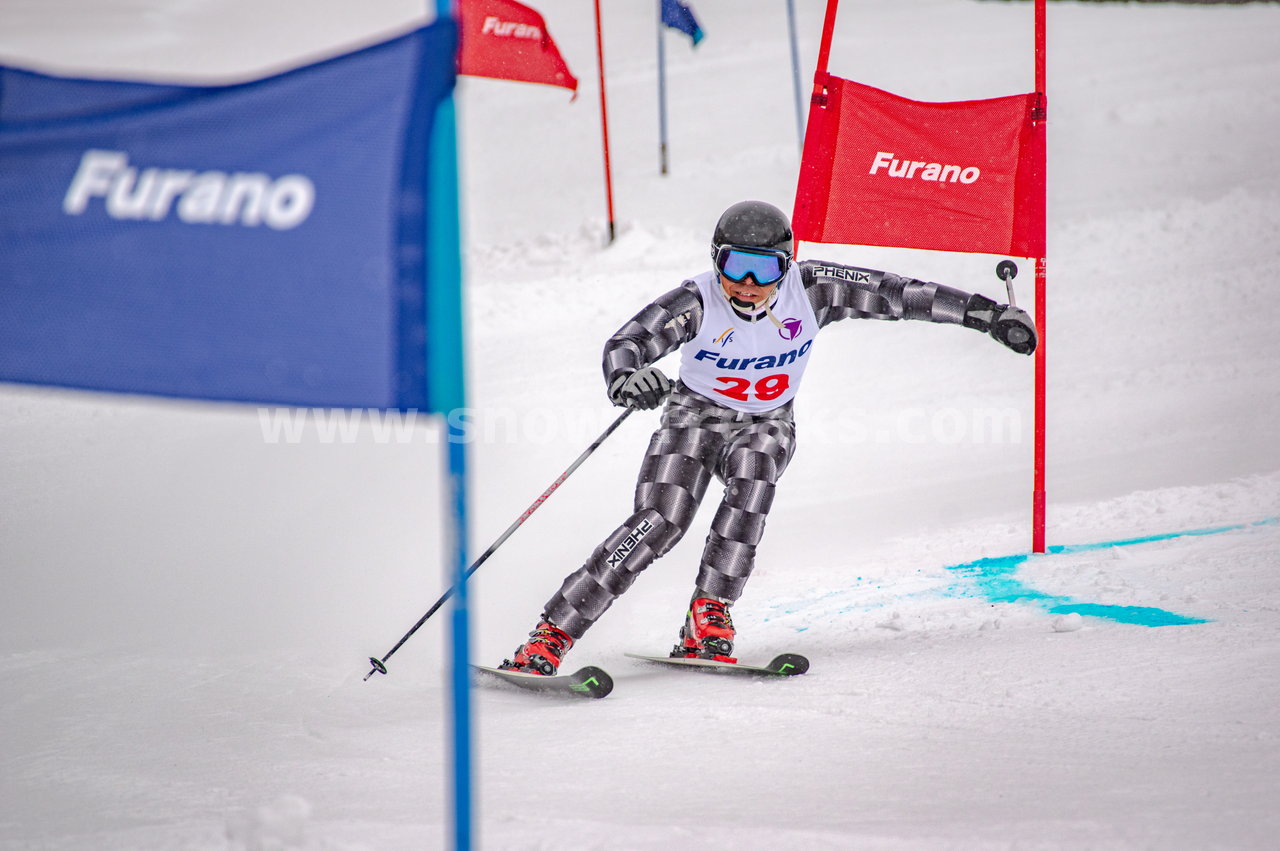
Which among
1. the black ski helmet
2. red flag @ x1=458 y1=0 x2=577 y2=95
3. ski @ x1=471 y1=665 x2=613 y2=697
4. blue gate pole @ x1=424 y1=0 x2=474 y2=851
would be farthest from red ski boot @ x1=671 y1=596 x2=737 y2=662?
red flag @ x1=458 y1=0 x2=577 y2=95

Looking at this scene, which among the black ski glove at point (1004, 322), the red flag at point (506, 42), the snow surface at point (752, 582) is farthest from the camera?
the red flag at point (506, 42)

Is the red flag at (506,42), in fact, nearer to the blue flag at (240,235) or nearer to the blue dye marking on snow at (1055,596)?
the blue dye marking on snow at (1055,596)

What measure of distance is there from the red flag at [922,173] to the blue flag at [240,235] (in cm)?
301

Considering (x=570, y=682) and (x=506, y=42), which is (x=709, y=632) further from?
(x=506, y=42)

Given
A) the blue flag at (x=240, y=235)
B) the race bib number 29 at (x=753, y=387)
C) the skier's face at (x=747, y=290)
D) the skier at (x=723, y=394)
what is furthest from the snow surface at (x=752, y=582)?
the skier's face at (x=747, y=290)

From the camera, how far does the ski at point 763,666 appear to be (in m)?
3.58

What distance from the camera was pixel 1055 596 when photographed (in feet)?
13.6

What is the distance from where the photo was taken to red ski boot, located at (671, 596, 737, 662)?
380 cm

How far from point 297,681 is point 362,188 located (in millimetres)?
2540

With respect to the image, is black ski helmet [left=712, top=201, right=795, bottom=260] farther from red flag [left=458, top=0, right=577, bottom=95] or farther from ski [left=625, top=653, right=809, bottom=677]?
red flag [left=458, top=0, right=577, bottom=95]

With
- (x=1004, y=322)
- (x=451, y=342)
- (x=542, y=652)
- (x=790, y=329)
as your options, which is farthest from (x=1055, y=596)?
(x=451, y=342)

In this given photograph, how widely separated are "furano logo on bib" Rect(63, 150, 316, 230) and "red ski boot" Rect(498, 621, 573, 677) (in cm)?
215

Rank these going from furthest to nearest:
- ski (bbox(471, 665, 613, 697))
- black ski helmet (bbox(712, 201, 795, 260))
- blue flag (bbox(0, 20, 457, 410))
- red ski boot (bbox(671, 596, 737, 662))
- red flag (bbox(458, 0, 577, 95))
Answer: red flag (bbox(458, 0, 577, 95))
red ski boot (bbox(671, 596, 737, 662))
black ski helmet (bbox(712, 201, 795, 260))
ski (bbox(471, 665, 613, 697))
blue flag (bbox(0, 20, 457, 410))

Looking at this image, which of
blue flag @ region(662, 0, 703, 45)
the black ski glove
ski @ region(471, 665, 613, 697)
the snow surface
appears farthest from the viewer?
blue flag @ region(662, 0, 703, 45)
